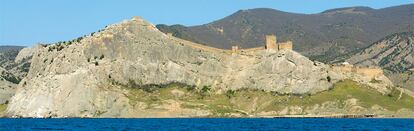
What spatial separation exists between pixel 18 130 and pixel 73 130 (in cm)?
988

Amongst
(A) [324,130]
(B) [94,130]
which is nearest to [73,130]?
(B) [94,130]

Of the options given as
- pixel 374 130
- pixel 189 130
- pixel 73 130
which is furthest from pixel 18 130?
pixel 374 130

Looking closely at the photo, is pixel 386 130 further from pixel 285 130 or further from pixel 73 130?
pixel 73 130

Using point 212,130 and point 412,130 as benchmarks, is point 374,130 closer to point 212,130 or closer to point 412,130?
point 412,130

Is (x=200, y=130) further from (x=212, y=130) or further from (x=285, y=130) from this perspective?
(x=285, y=130)

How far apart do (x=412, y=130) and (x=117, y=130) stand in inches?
2093

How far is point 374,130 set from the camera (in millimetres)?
152375

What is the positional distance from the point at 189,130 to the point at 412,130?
1589 inches

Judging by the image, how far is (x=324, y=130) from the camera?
15088 centimetres

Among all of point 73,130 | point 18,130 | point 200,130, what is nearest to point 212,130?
point 200,130

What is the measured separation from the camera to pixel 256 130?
151 metres

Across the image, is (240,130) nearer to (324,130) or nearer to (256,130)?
(256,130)

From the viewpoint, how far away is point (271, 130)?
494 feet

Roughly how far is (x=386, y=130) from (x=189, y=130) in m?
37.1
